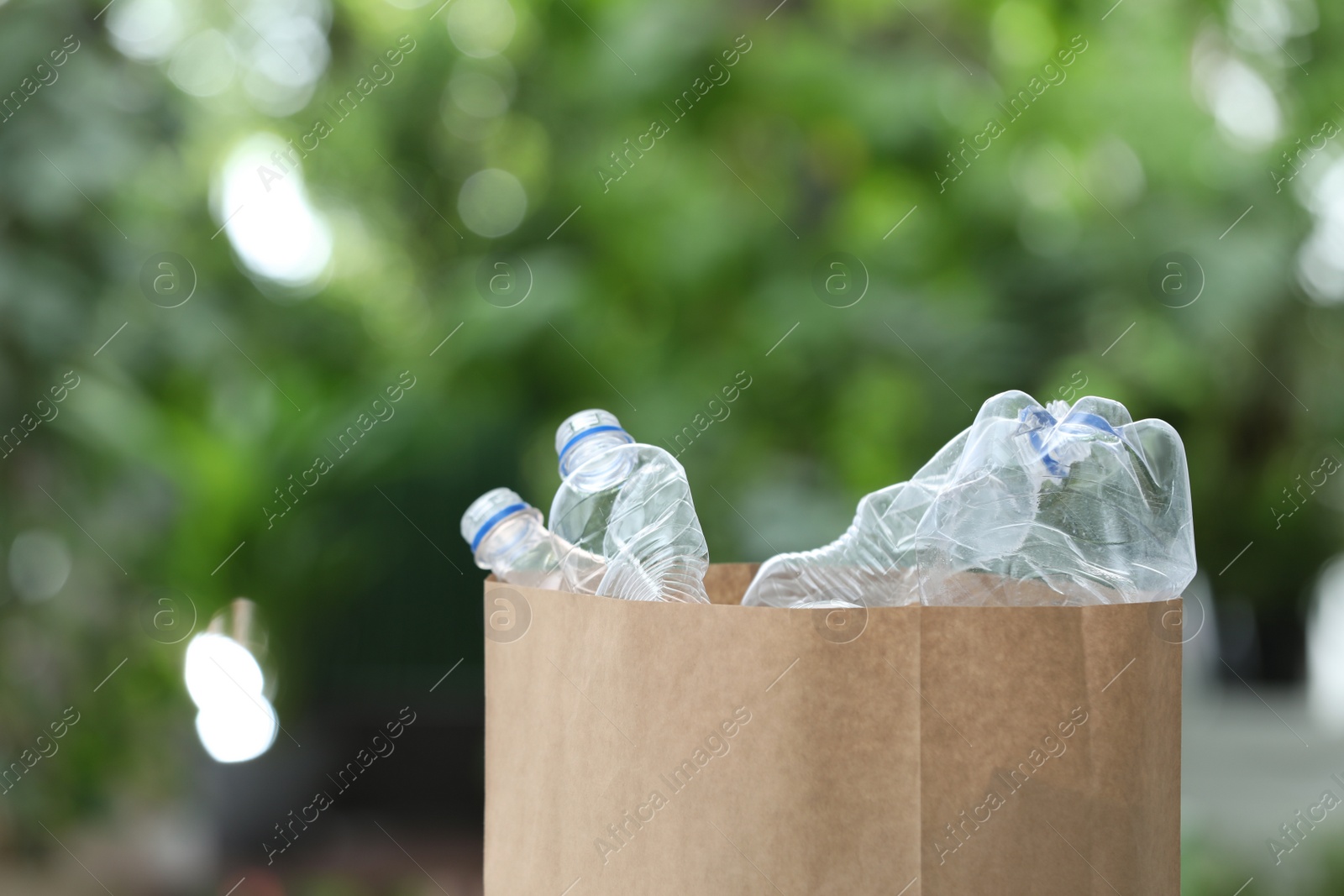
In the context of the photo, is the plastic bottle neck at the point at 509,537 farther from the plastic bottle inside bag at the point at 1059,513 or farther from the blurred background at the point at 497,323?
the blurred background at the point at 497,323

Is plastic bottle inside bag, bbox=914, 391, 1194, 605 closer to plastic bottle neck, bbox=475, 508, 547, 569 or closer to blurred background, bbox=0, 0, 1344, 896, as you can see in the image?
plastic bottle neck, bbox=475, 508, 547, 569

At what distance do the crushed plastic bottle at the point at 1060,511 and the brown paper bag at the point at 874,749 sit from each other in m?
0.09

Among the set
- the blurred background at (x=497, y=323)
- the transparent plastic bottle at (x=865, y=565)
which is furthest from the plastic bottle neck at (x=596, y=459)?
the blurred background at (x=497, y=323)

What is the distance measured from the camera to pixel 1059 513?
1.99 ft

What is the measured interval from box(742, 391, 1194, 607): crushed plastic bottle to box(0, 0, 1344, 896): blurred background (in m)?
1.61

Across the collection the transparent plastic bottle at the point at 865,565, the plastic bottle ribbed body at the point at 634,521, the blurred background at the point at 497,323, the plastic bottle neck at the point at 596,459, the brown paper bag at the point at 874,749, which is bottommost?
the brown paper bag at the point at 874,749

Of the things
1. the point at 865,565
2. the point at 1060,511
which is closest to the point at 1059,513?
the point at 1060,511

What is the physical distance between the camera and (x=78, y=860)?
98.0 inches

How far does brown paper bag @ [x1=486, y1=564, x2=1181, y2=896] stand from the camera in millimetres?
473

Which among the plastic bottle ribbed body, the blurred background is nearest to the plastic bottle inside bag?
the plastic bottle ribbed body

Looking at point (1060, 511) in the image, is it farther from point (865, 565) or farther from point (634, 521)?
point (634, 521)

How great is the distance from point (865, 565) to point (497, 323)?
184 cm

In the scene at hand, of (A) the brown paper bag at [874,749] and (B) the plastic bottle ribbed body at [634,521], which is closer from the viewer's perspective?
(A) the brown paper bag at [874,749]

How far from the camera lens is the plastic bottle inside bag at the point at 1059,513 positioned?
0.58 m
